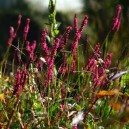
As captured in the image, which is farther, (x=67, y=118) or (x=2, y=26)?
(x=2, y=26)

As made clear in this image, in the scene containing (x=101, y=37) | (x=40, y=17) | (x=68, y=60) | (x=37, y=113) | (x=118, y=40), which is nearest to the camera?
(x=37, y=113)

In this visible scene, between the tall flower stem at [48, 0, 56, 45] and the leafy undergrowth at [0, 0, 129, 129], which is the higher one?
the tall flower stem at [48, 0, 56, 45]

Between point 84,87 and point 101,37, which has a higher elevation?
point 101,37

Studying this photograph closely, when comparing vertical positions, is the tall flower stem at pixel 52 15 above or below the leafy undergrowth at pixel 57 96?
above

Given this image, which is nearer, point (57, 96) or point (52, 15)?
point (57, 96)

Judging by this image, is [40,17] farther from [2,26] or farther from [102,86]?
[102,86]

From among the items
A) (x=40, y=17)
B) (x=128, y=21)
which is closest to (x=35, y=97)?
(x=128, y=21)

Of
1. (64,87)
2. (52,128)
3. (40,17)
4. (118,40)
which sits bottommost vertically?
(52,128)

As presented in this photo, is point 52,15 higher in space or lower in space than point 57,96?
higher

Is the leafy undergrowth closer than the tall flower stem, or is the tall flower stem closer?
the leafy undergrowth

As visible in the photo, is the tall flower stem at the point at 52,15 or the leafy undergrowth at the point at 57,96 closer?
the leafy undergrowth at the point at 57,96

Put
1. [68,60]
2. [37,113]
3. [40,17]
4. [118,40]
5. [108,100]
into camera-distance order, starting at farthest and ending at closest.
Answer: [40,17] → [118,40] → [68,60] → [108,100] → [37,113]
